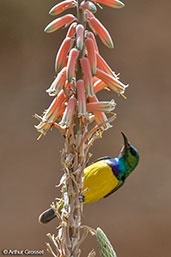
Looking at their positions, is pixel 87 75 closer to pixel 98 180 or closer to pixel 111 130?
pixel 98 180

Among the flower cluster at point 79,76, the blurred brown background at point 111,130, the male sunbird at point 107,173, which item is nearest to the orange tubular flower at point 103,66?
the flower cluster at point 79,76

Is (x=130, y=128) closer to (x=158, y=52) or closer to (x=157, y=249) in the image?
(x=158, y=52)

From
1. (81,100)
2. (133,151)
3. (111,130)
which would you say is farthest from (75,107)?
(111,130)

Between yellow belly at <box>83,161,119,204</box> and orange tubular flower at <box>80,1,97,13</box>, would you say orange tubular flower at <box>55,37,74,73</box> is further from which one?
yellow belly at <box>83,161,119,204</box>

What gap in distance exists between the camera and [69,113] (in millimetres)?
1044

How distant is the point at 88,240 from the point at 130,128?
2.64ft

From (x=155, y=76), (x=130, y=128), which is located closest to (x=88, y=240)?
(x=130, y=128)

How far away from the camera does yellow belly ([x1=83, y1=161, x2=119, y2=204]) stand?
1.96 metres

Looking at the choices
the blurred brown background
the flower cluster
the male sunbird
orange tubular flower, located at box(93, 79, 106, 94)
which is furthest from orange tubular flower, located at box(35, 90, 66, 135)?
the blurred brown background

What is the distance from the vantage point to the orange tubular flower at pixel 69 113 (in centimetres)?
104

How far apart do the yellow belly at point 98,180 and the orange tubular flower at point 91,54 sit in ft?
3.09

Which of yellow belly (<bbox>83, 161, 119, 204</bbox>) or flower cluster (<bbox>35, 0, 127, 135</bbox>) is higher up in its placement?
flower cluster (<bbox>35, 0, 127, 135</bbox>)

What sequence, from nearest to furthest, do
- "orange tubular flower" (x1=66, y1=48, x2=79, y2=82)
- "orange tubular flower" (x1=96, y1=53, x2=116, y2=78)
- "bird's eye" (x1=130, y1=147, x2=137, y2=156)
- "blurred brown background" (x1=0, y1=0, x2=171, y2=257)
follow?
"orange tubular flower" (x1=66, y1=48, x2=79, y2=82) → "orange tubular flower" (x1=96, y1=53, x2=116, y2=78) → "bird's eye" (x1=130, y1=147, x2=137, y2=156) → "blurred brown background" (x1=0, y1=0, x2=171, y2=257)

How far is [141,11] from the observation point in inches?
124
